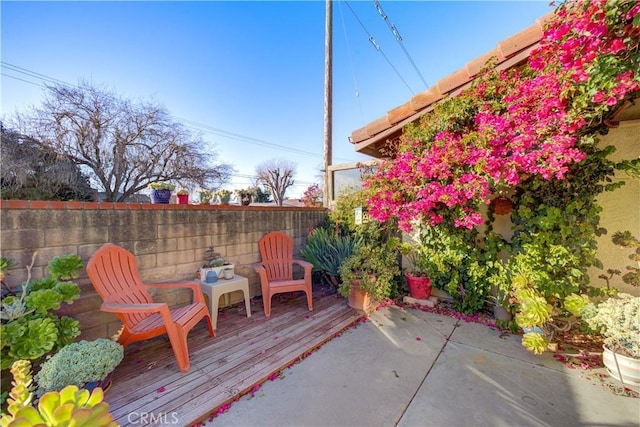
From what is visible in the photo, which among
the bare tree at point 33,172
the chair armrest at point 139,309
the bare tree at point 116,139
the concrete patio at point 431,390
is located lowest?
the concrete patio at point 431,390

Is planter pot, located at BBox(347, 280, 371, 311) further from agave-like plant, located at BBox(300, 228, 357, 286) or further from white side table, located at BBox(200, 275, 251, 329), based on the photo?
white side table, located at BBox(200, 275, 251, 329)

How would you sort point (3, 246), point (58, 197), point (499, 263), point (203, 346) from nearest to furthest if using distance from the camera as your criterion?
point (3, 246) < point (203, 346) < point (499, 263) < point (58, 197)

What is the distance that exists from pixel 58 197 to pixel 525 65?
520 inches

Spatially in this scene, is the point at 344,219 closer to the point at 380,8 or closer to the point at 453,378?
the point at 453,378

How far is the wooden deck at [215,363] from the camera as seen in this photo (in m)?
1.93

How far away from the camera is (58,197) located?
8758 millimetres

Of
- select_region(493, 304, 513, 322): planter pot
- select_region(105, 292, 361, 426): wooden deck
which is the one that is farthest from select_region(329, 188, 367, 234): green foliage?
select_region(493, 304, 513, 322): planter pot

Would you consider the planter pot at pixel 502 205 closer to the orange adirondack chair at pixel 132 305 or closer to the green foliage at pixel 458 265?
the green foliage at pixel 458 265

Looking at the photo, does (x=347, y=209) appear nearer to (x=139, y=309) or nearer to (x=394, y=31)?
(x=139, y=309)

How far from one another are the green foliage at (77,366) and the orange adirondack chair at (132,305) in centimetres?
33

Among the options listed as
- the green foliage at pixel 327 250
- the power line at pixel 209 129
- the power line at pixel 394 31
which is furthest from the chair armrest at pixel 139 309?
the power line at pixel 394 31

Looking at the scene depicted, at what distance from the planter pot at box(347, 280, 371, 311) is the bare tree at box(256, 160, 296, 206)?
15.4 metres

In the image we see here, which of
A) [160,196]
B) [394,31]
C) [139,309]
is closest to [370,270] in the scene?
[139,309]

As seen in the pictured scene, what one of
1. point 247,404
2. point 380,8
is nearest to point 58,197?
point 247,404
